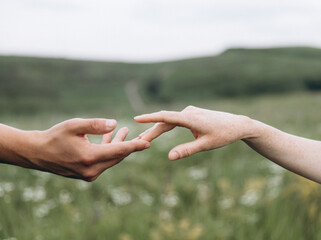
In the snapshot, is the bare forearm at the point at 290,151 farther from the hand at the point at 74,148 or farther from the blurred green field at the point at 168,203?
the blurred green field at the point at 168,203

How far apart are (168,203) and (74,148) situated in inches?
74.3

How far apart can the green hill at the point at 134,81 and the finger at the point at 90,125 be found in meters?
26.0

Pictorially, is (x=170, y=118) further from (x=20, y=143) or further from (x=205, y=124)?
(x=20, y=143)

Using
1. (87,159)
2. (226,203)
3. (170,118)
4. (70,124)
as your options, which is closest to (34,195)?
(226,203)

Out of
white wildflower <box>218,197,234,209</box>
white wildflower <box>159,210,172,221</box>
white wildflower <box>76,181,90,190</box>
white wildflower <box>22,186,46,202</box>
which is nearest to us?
white wildflower <box>159,210,172,221</box>

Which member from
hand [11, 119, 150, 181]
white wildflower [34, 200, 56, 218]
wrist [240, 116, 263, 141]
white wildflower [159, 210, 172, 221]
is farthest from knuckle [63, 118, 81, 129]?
white wildflower [34, 200, 56, 218]

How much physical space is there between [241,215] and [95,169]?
1.64 m

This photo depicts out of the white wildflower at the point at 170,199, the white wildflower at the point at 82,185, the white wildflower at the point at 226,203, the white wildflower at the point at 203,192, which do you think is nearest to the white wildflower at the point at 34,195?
the white wildflower at the point at 82,185

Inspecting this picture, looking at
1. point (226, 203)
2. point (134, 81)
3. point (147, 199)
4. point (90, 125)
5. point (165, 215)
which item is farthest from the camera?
point (134, 81)

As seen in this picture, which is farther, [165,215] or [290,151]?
[165,215]

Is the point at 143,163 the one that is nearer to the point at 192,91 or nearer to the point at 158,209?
the point at 158,209

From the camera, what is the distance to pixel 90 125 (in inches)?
64.2

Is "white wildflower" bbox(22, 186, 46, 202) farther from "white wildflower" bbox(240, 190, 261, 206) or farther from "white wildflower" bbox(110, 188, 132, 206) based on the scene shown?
"white wildflower" bbox(240, 190, 261, 206)

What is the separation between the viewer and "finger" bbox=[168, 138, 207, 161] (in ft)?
5.03
